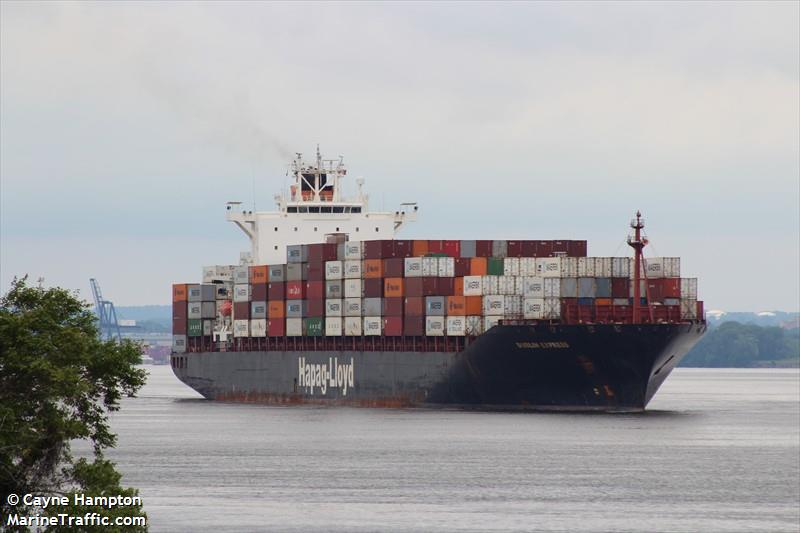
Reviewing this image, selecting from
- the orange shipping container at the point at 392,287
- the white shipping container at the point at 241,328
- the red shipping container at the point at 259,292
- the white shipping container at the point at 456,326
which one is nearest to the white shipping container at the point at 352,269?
the orange shipping container at the point at 392,287

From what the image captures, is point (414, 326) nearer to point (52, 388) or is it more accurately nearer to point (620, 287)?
point (620, 287)

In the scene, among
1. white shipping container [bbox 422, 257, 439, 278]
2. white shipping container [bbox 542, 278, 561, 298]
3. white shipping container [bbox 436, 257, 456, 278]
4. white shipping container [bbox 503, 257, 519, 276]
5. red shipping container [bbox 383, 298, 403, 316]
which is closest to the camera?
white shipping container [bbox 542, 278, 561, 298]

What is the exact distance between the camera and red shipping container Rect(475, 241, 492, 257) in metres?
82.1

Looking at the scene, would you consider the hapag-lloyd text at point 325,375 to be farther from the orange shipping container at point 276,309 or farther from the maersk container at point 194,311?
the maersk container at point 194,311

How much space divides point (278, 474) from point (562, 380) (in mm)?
25809

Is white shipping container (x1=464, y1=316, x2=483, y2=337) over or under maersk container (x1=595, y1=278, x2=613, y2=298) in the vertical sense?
under

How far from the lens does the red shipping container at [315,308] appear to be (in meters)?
90.4

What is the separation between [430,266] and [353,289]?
284 inches

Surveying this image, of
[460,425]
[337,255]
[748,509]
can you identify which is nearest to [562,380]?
[460,425]

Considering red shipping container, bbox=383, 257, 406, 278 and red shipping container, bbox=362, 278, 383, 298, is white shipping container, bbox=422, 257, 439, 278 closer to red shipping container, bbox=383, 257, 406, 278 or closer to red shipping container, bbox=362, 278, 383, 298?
red shipping container, bbox=383, 257, 406, 278

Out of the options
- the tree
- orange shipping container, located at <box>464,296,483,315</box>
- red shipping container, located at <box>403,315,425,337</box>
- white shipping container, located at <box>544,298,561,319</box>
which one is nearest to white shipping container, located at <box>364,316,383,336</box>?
red shipping container, located at <box>403,315,425,337</box>

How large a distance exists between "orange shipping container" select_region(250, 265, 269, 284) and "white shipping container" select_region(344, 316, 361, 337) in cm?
866

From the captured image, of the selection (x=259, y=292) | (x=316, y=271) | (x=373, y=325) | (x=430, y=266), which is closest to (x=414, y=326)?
(x=430, y=266)

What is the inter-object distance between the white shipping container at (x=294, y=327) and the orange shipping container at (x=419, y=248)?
1119 centimetres
